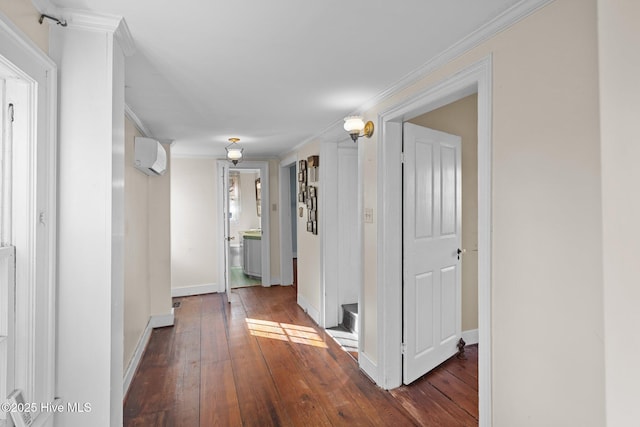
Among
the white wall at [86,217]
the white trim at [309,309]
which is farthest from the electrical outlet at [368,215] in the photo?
the white wall at [86,217]

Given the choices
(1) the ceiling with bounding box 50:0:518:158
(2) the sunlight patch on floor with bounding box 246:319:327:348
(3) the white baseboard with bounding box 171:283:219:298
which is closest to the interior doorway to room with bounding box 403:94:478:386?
(1) the ceiling with bounding box 50:0:518:158

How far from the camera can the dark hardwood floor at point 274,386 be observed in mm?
2279

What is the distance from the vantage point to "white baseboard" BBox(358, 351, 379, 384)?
270cm

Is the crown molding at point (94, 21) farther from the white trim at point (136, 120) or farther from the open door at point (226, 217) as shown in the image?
the open door at point (226, 217)

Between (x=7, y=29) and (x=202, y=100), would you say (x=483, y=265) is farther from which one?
(x=202, y=100)

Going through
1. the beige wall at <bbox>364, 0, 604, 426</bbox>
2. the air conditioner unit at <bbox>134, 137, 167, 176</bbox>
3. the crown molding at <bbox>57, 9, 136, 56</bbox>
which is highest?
the crown molding at <bbox>57, 9, 136, 56</bbox>

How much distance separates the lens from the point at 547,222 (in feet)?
4.43

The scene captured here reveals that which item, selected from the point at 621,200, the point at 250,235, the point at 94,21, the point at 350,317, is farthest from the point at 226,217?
the point at 621,200

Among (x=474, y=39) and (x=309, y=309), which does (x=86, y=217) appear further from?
(x=309, y=309)

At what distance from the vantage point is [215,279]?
5574mm

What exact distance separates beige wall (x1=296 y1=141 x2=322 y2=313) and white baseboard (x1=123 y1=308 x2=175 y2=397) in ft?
5.52

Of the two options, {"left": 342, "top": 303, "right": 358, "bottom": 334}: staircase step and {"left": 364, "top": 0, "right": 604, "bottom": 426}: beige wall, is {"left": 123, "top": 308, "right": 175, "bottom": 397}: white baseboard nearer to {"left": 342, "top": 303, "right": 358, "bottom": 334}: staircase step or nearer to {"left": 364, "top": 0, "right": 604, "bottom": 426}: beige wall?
{"left": 342, "top": 303, "right": 358, "bottom": 334}: staircase step

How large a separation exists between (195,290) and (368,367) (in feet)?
11.7

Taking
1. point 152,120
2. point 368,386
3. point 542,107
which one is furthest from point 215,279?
point 542,107
